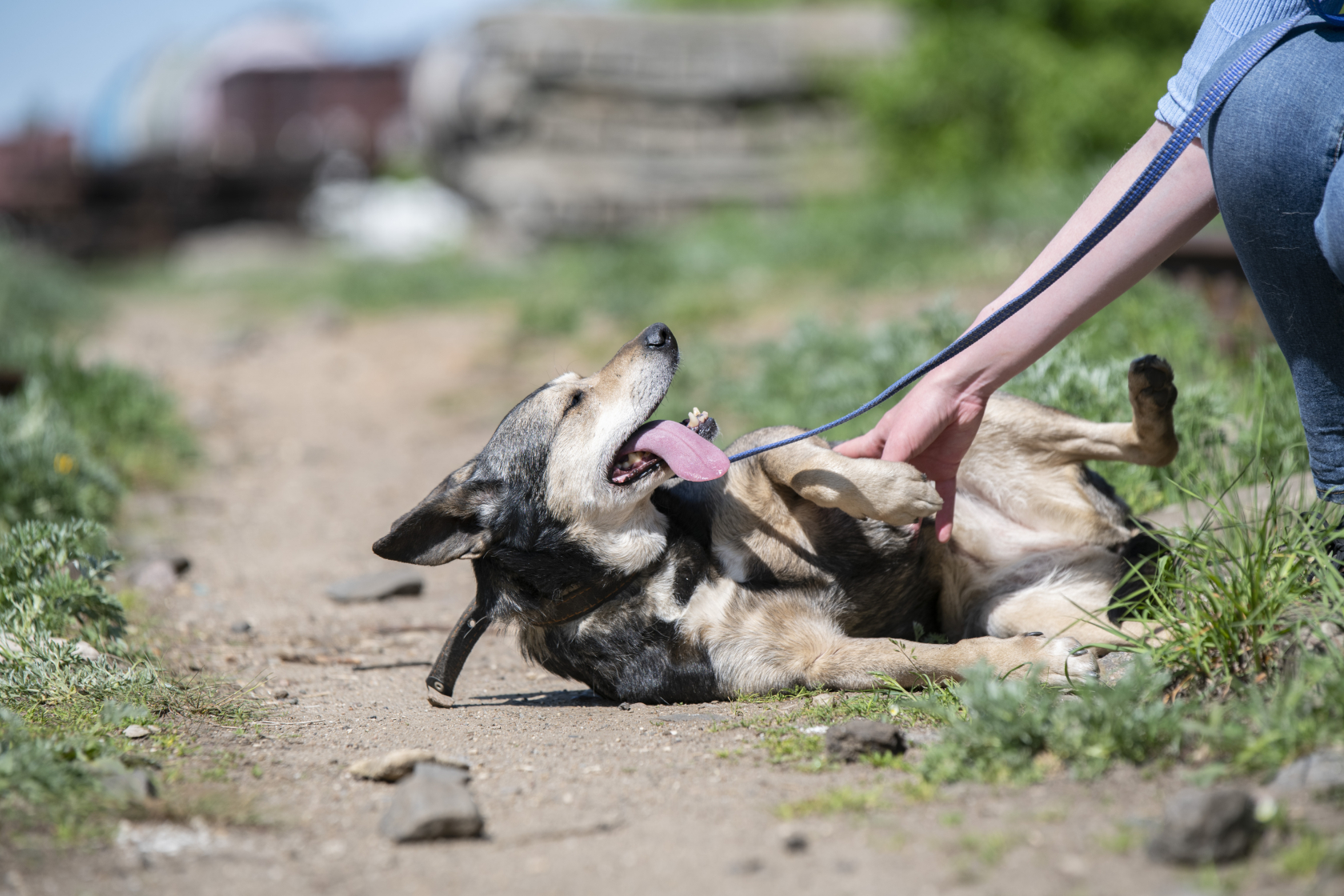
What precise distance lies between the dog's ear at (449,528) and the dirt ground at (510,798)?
1.48ft

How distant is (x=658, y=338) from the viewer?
345 centimetres

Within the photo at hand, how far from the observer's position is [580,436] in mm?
3281

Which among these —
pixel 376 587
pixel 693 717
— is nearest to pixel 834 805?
pixel 693 717

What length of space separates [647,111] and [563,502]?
449 inches

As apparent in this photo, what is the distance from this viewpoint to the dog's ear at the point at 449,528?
10.3 feet

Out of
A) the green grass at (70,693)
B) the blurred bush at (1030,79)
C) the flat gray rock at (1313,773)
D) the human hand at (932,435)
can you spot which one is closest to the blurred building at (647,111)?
the blurred bush at (1030,79)

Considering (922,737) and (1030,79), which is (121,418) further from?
(1030,79)

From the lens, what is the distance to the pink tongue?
3.03 m

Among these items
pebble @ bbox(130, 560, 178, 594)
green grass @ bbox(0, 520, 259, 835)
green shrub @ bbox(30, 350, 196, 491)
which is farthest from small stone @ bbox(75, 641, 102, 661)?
green shrub @ bbox(30, 350, 196, 491)

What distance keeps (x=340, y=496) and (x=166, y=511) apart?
90cm

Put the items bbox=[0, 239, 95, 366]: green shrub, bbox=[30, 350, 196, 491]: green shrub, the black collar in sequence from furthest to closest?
bbox=[0, 239, 95, 366]: green shrub < bbox=[30, 350, 196, 491]: green shrub < the black collar

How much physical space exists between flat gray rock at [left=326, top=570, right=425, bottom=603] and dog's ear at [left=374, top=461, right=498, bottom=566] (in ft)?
4.24

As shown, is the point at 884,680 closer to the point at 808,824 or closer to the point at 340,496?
the point at 808,824

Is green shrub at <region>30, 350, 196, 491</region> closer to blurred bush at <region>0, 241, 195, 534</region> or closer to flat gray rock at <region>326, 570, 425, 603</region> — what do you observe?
blurred bush at <region>0, 241, 195, 534</region>
